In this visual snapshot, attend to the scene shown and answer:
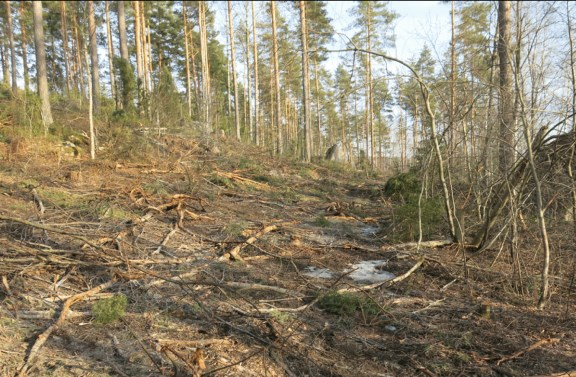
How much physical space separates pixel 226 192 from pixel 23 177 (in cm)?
427

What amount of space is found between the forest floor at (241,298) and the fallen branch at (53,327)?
12mm

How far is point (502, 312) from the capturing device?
12.8ft

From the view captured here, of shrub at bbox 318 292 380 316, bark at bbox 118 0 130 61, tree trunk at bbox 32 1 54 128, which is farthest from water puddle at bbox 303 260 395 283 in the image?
bark at bbox 118 0 130 61

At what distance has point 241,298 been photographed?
355 centimetres

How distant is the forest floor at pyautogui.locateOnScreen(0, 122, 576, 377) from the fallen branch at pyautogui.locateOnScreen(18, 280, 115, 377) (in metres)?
0.01

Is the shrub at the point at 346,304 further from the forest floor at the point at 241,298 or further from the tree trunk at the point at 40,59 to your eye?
the tree trunk at the point at 40,59

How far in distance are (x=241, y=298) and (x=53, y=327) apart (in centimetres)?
155

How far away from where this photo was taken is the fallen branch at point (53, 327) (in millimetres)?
2492

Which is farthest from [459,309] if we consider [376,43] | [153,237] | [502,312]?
[376,43]

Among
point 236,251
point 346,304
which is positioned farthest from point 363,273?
point 236,251

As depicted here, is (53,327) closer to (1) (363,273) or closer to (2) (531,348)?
(1) (363,273)

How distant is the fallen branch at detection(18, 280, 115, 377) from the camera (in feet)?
8.18

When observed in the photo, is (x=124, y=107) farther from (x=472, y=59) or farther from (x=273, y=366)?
(x=273, y=366)

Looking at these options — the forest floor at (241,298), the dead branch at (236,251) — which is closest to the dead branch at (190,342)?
the forest floor at (241,298)
